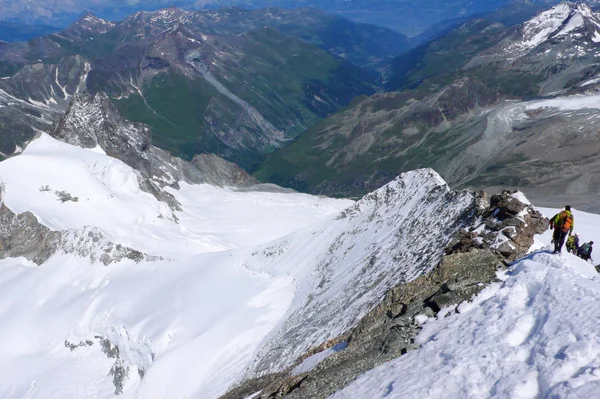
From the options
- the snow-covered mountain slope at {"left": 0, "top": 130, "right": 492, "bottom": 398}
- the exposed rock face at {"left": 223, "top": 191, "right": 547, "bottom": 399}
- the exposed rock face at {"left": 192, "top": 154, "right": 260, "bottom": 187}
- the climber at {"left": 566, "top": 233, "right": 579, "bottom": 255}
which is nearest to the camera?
the exposed rock face at {"left": 223, "top": 191, "right": 547, "bottom": 399}

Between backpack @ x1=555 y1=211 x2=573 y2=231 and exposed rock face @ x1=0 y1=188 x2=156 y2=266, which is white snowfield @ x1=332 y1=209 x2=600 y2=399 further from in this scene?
exposed rock face @ x1=0 y1=188 x2=156 y2=266

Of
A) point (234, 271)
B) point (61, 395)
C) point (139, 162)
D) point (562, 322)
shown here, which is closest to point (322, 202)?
point (139, 162)

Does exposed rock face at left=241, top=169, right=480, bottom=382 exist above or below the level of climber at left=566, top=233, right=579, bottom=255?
below

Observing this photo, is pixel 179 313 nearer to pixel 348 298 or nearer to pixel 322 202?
pixel 348 298

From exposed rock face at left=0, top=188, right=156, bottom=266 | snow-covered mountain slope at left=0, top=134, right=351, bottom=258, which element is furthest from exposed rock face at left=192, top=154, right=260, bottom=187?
exposed rock face at left=0, top=188, right=156, bottom=266

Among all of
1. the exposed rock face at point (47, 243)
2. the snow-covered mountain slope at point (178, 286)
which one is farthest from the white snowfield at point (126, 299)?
the exposed rock face at point (47, 243)

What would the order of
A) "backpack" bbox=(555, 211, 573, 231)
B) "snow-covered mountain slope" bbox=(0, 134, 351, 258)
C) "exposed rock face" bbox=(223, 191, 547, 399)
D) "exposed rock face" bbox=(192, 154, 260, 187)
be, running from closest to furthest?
1. "exposed rock face" bbox=(223, 191, 547, 399)
2. "backpack" bbox=(555, 211, 573, 231)
3. "snow-covered mountain slope" bbox=(0, 134, 351, 258)
4. "exposed rock face" bbox=(192, 154, 260, 187)
